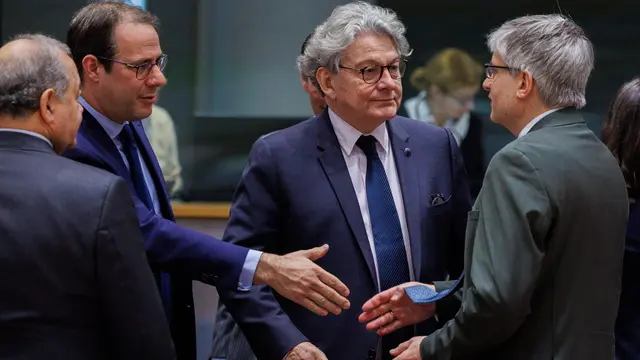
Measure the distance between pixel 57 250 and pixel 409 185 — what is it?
1165 mm

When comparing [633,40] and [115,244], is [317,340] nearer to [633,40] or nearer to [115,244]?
[115,244]

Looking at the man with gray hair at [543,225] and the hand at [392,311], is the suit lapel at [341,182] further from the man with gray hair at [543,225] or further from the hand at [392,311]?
the man with gray hair at [543,225]

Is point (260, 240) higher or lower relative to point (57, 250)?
lower

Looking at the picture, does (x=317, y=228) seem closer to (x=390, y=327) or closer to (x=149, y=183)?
(x=390, y=327)

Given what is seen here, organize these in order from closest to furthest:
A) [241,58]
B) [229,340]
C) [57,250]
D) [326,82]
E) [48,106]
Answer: [57,250] < [48,106] < [326,82] < [229,340] < [241,58]

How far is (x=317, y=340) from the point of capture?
292 cm

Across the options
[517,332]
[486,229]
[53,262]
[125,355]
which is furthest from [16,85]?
[517,332]

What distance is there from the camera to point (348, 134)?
9.78ft

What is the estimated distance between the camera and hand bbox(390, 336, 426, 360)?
2.62 m

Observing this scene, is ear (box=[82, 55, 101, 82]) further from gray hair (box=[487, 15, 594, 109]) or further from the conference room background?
the conference room background

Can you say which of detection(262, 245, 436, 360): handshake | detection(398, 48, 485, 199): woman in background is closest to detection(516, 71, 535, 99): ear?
detection(262, 245, 436, 360): handshake

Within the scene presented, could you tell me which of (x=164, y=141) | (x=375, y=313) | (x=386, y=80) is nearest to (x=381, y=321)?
(x=375, y=313)

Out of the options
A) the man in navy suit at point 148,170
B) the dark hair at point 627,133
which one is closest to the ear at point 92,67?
the man in navy suit at point 148,170

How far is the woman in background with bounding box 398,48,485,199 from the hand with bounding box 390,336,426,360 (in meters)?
4.26
